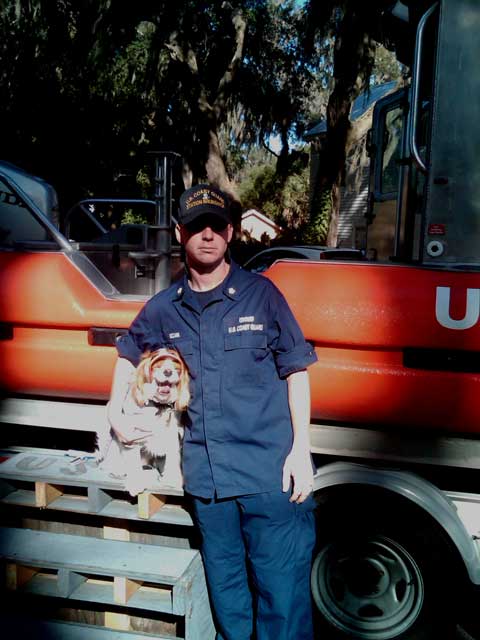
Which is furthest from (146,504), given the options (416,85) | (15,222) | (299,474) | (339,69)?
(339,69)

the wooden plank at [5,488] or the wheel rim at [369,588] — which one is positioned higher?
the wooden plank at [5,488]

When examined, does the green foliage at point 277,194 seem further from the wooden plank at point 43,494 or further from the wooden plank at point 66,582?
the wooden plank at point 66,582

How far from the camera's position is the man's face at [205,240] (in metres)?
2.44

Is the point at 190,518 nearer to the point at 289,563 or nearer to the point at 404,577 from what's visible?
the point at 289,563

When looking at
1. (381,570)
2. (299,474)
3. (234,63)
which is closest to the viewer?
(299,474)

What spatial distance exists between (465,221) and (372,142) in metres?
1.80

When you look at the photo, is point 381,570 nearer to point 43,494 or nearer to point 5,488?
point 43,494

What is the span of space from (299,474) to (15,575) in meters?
1.44

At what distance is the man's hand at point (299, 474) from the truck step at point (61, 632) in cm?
90

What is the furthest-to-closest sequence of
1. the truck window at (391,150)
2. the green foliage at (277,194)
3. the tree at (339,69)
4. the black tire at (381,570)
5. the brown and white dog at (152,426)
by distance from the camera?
the green foliage at (277,194)
the tree at (339,69)
the truck window at (391,150)
the black tire at (381,570)
the brown and white dog at (152,426)

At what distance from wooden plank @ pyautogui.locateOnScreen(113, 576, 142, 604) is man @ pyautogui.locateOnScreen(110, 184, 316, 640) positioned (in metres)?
0.41

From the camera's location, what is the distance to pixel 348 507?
9.68 ft

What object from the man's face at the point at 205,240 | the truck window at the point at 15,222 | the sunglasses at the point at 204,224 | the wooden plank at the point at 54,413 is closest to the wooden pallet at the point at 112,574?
the wooden plank at the point at 54,413

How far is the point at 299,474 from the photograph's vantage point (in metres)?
2.39
